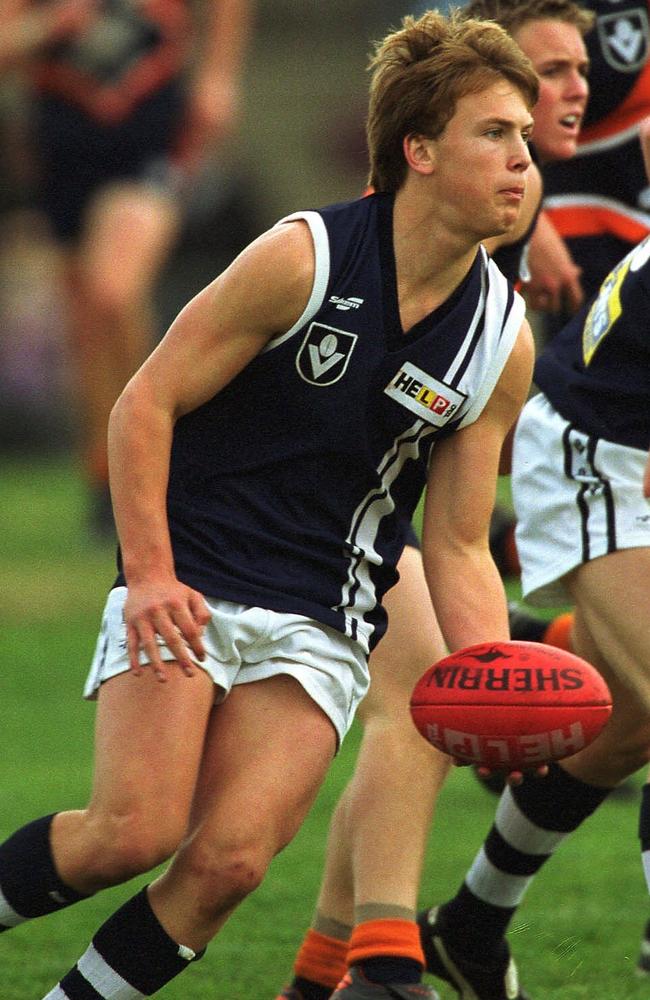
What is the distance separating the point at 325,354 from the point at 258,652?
52 cm

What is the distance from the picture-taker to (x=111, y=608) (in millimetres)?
3277

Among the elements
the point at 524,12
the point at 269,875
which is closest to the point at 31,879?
the point at 269,875

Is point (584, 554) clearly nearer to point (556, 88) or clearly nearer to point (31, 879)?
point (556, 88)

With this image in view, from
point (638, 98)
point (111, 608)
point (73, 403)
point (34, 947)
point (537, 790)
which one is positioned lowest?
point (73, 403)

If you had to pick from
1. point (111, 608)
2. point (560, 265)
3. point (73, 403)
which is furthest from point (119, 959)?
point (73, 403)

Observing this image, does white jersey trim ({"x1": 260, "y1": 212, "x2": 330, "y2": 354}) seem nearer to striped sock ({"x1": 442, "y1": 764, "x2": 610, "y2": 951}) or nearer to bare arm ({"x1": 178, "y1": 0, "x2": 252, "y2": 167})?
striped sock ({"x1": 442, "y1": 764, "x2": 610, "y2": 951})

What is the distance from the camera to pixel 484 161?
10.6 feet

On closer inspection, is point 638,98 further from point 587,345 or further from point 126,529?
point 126,529

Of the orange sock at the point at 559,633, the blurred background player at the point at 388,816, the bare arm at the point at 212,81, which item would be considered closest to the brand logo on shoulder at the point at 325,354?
the blurred background player at the point at 388,816

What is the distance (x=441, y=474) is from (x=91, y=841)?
0.91m

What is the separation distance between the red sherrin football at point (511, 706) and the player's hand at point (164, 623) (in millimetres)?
433

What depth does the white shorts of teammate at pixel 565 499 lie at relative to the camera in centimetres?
377

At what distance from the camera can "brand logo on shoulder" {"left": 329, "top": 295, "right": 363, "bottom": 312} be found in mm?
3258

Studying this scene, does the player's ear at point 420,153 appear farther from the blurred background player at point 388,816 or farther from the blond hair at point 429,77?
the blurred background player at point 388,816
